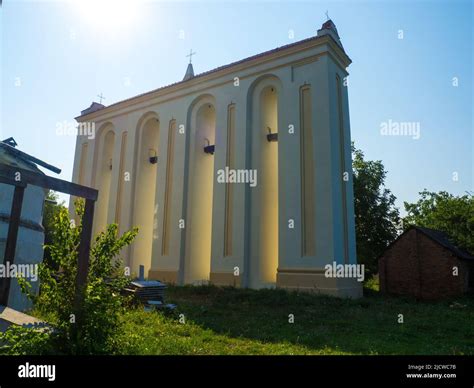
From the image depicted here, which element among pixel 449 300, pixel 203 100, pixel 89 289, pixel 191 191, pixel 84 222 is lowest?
pixel 449 300

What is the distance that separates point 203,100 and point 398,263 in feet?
51.5

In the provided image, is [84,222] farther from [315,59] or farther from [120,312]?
[315,59]

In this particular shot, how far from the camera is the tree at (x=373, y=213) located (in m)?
27.3

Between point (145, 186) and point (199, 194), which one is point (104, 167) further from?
point (199, 194)

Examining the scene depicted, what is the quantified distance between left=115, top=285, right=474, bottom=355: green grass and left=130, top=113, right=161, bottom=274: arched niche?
871cm

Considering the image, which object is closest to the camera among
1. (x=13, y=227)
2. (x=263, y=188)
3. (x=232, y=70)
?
(x=13, y=227)

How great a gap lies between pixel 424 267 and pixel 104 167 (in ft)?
73.6

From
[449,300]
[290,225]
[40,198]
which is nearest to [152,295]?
[40,198]

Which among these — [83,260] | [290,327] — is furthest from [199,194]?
[83,260]

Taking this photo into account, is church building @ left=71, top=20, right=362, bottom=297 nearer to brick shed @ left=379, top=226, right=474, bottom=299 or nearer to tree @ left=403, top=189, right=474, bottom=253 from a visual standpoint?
brick shed @ left=379, top=226, right=474, bottom=299

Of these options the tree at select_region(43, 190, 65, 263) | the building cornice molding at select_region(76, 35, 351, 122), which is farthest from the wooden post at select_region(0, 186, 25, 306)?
the building cornice molding at select_region(76, 35, 351, 122)

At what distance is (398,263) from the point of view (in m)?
22.2

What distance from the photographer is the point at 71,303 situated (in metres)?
5.55

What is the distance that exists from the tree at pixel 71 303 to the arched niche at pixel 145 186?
52.9 ft
